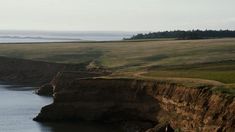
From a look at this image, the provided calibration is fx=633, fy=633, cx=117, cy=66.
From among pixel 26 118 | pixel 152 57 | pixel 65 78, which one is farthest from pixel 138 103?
pixel 152 57

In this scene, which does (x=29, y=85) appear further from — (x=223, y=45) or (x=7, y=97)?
(x=223, y=45)

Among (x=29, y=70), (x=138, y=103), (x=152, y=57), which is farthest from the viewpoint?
(x=29, y=70)

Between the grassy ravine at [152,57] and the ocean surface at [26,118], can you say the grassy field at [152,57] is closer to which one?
the grassy ravine at [152,57]

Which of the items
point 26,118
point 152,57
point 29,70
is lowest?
point 29,70

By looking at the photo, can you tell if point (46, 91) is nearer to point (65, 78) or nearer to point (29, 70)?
point (65, 78)

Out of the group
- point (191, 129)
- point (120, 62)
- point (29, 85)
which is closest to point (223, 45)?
point (120, 62)

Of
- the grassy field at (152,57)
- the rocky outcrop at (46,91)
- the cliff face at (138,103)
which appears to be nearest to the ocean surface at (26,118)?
the rocky outcrop at (46,91)
